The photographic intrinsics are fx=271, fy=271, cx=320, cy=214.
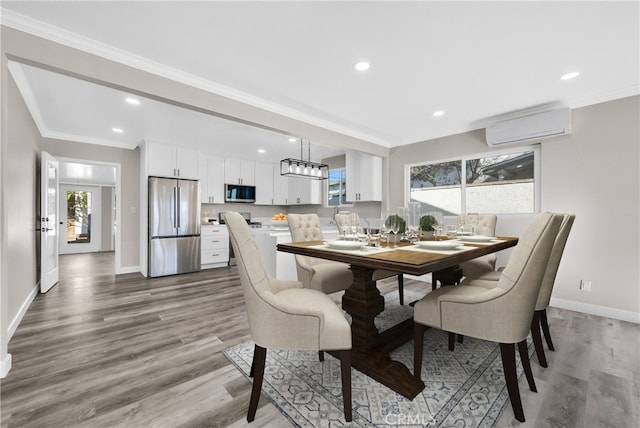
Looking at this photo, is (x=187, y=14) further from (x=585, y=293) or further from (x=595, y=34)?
(x=585, y=293)

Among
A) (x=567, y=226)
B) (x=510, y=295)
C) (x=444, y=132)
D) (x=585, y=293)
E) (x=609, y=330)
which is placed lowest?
(x=609, y=330)

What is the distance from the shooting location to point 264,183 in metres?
6.55

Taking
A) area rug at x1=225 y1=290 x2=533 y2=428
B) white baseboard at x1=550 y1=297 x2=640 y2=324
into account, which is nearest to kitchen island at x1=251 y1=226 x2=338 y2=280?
area rug at x1=225 y1=290 x2=533 y2=428

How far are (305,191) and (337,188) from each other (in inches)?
31.9

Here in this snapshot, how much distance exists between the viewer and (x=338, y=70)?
2482 mm

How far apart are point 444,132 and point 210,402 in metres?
4.39

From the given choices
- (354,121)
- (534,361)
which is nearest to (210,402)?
(534,361)

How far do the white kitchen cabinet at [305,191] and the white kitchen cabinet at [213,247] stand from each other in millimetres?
1869

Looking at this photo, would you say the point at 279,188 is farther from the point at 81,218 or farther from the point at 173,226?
the point at 81,218

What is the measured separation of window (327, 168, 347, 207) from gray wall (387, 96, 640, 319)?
336 cm

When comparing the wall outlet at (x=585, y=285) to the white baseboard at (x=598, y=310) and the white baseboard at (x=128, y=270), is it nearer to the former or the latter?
the white baseboard at (x=598, y=310)

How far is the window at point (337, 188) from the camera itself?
231 inches

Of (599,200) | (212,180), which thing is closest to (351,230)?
(599,200)

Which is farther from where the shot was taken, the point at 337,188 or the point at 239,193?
the point at 239,193
